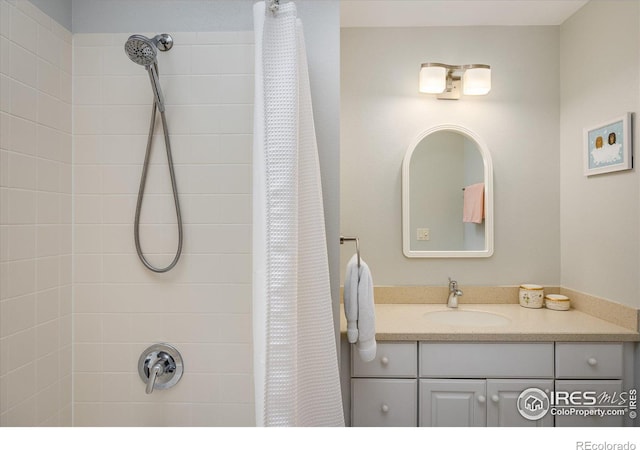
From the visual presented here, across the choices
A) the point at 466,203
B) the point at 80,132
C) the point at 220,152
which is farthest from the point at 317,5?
the point at 466,203

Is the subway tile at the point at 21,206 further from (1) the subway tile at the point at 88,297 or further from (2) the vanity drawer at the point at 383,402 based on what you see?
(2) the vanity drawer at the point at 383,402

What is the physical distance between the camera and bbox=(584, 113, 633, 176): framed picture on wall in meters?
1.81

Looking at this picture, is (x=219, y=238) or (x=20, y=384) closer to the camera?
(x=20, y=384)

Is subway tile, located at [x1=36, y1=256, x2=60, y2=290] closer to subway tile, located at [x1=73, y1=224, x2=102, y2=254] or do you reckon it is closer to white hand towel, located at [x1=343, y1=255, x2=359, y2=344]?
subway tile, located at [x1=73, y1=224, x2=102, y2=254]

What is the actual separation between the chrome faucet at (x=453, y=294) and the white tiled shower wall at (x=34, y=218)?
182 centimetres

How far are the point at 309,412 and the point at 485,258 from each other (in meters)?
1.54

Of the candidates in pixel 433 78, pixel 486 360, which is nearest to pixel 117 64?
pixel 433 78

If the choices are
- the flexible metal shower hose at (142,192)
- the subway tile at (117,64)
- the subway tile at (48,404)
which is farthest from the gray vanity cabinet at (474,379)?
the subway tile at (117,64)

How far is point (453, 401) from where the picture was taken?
1.81m

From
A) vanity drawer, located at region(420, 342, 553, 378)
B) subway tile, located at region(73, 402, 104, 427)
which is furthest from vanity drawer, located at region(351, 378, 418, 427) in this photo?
subway tile, located at region(73, 402, 104, 427)

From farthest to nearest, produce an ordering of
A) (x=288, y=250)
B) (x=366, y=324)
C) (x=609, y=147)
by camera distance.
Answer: (x=609, y=147) → (x=366, y=324) → (x=288, y=250)

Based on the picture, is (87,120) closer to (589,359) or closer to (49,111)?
(49,111)

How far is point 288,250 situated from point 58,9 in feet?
4.07
